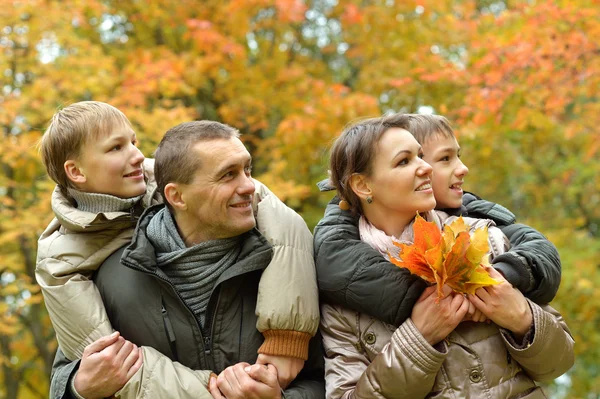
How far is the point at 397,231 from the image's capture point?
2553mm

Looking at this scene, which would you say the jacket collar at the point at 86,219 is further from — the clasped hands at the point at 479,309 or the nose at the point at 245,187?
the clasped hands at the point at 479,309

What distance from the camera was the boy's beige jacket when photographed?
2.31 m

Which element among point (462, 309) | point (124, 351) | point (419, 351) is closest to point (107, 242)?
point (124, 351)

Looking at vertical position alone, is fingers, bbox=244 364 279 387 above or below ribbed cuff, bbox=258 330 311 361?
below

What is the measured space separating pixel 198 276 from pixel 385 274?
68cm

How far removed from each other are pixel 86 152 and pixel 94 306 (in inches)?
24.4

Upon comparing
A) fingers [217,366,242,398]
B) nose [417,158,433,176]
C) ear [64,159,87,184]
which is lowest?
fingers [217,366,242,398]

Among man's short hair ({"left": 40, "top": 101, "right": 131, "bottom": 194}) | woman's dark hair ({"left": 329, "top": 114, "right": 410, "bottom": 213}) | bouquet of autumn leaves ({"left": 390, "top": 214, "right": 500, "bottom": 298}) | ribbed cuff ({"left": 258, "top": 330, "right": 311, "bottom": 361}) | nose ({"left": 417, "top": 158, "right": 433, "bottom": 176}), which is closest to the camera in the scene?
bouquet of autumn leaves ({"left": 390, "top": 214, "right": 500, "bottom": 298})

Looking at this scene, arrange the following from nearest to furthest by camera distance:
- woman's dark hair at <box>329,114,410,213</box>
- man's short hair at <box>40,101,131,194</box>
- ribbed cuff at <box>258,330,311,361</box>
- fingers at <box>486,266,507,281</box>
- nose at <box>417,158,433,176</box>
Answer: fingers at <box>486,266,507,281</box>
ribbed cuff at <box>258,330,311,361</box>
nose at <box>417,158,433,176</box>
woman's dark hair at <box>329,114,410,213</box>
man's short hair at <box>40,101,131,194</box>

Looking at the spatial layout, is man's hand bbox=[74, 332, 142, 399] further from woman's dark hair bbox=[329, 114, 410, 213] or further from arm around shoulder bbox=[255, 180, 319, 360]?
woman's dark hair bbox=[329, 114, 410, 213]

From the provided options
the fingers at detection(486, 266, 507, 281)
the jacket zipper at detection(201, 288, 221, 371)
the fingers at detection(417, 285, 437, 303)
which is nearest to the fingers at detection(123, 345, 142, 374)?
the jacket zipper at detection(201, 288, 221, 371)

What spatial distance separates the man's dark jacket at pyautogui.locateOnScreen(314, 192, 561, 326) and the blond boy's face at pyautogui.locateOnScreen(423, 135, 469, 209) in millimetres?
270

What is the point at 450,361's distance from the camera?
7.48 ft

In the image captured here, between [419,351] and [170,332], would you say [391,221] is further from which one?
[170,332]
